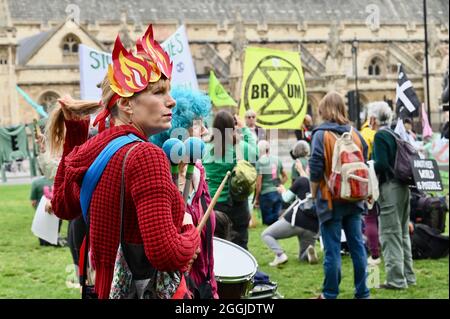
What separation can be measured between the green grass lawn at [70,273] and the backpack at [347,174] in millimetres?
1289

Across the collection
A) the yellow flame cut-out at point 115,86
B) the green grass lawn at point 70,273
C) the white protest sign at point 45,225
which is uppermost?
the yellow flame cut-out at point 115,86

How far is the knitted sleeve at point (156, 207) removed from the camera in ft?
9.78

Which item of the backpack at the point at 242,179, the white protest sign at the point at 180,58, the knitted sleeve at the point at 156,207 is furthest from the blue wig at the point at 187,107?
the white protest sign at the point at 180,58

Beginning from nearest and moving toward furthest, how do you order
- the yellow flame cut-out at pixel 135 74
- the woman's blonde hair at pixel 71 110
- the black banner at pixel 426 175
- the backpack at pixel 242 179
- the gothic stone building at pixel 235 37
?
the yellow flame cut-out at pixel 135 74 → the woman's blonde hair at pixel 71 110 → the backpack at pixel 242 179 → the black banner at pixel 426 175 → the gothic stone building at pixel 235 37

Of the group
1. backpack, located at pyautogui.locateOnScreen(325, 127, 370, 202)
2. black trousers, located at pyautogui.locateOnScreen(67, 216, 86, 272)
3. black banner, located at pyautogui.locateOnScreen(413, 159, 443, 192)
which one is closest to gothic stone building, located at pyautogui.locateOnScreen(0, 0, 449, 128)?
black banner, located at pyautogui.locateOnScreen(413, 159, 443, 192)

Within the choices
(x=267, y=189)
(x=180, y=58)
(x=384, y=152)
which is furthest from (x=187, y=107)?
(x=267, y=189)

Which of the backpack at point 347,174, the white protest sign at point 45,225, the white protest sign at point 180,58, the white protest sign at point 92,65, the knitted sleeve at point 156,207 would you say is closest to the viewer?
the knitted sleeve at point 156,207

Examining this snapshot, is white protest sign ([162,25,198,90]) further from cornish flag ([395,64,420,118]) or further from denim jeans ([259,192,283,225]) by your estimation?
denim jeans ([259,192,283,225])

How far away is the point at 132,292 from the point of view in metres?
3.21

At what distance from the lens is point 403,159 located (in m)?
8.12

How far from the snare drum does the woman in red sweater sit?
1565 millimetres

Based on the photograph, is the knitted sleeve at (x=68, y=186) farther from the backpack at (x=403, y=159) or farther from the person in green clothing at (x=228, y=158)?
the backpack at (x=403, y=159)

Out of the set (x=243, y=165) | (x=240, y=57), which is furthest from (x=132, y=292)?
(x=240, y=57)

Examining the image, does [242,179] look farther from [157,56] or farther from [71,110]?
[157,56]
